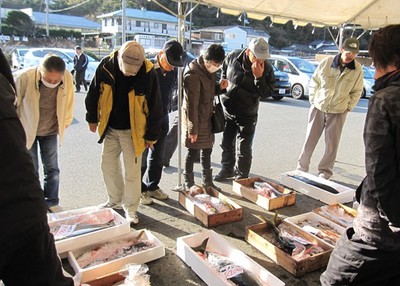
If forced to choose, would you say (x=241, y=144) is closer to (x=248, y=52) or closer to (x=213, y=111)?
(x=213, y=111)

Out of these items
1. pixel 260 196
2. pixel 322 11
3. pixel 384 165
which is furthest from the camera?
pixel 322 11

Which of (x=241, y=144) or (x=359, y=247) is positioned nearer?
(x=359, y=247)

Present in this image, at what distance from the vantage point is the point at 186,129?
4.46m

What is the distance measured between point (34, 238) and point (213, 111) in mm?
3354

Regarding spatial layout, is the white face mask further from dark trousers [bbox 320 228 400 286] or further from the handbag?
dark trousers [bbox 320 228 400 286]

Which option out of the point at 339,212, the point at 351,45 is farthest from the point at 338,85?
the point at 339,212

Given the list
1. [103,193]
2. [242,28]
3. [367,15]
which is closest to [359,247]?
[103,193]

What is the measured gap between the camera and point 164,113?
4.42 m

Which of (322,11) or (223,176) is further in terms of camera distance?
(322,11)

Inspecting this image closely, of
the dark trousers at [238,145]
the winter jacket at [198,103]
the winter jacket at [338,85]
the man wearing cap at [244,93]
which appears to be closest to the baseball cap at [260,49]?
the man wearing cap at [244,93]

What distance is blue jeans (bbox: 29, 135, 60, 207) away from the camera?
12.5 feet

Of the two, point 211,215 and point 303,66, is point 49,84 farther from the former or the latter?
point 303,66

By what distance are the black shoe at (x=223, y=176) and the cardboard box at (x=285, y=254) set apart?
170 centimetres

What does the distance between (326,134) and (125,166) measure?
3.28 m
